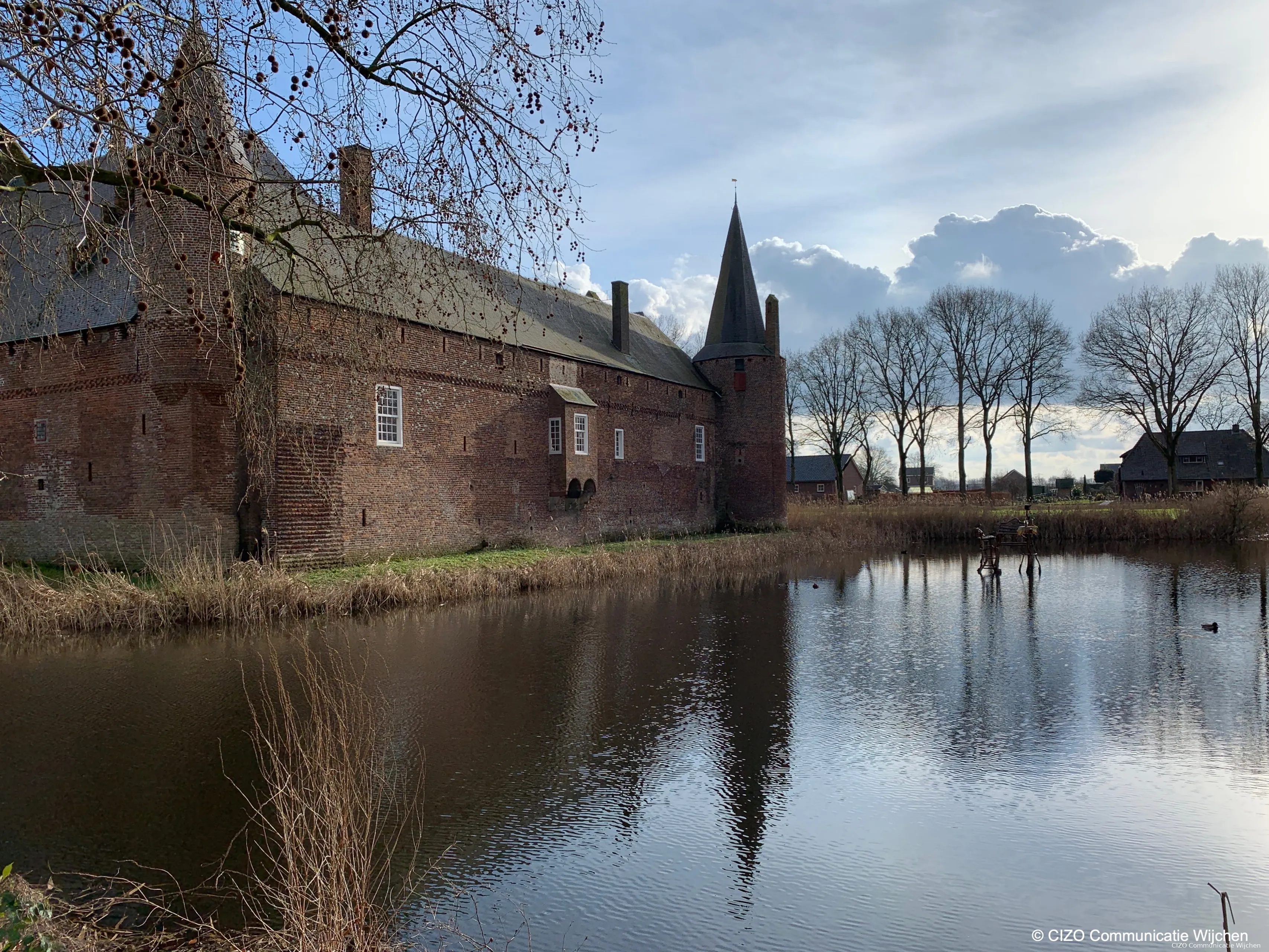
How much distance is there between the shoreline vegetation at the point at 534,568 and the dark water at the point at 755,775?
48.4 inches

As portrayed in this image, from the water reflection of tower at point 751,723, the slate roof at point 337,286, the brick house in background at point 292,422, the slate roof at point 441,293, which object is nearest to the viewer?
the slate roof at point 337,286

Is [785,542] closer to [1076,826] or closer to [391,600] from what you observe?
[391,600]

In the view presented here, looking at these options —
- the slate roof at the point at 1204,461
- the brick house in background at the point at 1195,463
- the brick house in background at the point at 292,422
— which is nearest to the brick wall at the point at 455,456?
the brick house in background at the point at 292,422

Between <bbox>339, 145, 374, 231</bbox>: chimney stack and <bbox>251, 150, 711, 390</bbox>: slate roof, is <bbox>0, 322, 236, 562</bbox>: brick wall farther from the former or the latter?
<bbox>339, 145, 374, 231</bbox>: chimney stack

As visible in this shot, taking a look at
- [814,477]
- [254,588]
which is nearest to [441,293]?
[254,588]

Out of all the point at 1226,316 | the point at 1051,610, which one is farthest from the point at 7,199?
the point at 1226,316

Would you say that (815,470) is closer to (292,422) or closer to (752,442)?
(752,442)

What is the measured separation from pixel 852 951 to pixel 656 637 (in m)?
7.69

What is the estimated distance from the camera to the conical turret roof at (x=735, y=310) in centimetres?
3041

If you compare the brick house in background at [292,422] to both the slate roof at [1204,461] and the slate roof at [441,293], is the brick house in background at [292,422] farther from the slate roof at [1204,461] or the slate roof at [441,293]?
the slate roof at [1204,461]

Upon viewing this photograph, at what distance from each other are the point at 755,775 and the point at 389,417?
1316cm

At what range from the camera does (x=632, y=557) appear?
19.2 metres

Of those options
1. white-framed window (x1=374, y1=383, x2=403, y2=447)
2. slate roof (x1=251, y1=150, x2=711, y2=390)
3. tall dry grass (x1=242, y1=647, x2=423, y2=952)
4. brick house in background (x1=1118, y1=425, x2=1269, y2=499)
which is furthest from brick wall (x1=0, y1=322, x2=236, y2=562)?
brick house in background (x1=1118, y1=425, x2=1269, y2=499)

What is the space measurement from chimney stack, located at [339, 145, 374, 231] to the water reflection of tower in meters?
4.30
